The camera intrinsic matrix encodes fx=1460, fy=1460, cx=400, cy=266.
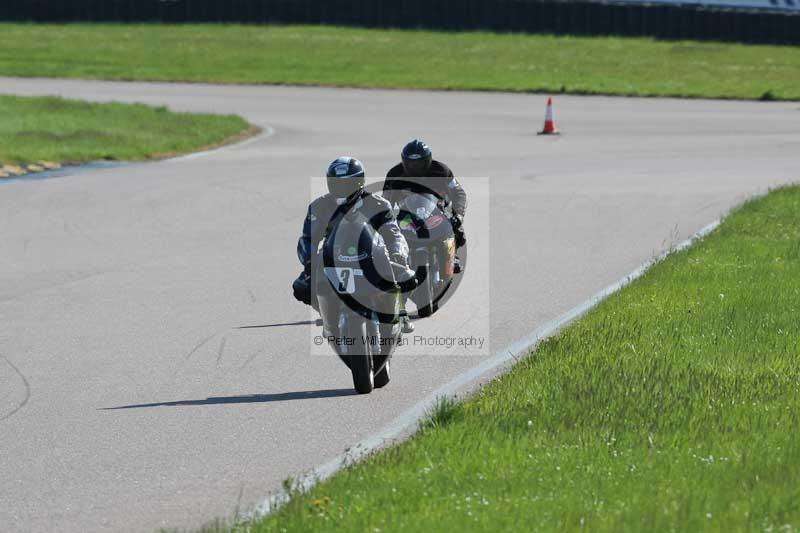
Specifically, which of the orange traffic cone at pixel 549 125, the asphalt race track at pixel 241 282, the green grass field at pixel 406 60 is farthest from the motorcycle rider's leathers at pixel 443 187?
the green grass field at pixel 406 60

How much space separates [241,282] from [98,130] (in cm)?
1541

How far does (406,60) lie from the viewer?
44.8 metres

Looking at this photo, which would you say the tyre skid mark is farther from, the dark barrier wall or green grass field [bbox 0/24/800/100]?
the dark barrier wall

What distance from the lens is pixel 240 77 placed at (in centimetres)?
4200

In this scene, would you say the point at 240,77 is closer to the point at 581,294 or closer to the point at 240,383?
A: the point at 581,294

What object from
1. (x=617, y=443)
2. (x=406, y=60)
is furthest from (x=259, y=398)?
(x=406, y=60)

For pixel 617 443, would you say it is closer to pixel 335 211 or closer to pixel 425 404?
pixel 425 404

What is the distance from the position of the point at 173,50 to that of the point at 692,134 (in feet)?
79.5

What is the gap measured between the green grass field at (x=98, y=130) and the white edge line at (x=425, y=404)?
1350cm

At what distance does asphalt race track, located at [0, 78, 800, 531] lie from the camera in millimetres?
7422

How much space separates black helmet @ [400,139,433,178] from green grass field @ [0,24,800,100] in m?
25.7

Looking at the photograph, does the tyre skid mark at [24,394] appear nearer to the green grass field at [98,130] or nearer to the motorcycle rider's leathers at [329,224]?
the motorcycle rider's leathers at [329,224]

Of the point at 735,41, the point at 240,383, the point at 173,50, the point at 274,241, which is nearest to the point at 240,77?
the point at 173,50

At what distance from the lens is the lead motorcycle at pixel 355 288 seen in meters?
8.86
